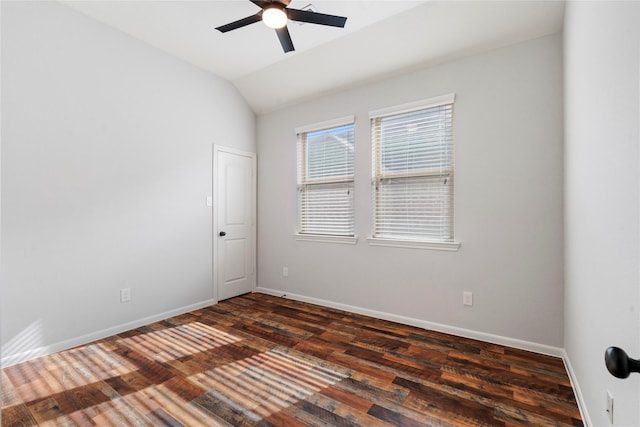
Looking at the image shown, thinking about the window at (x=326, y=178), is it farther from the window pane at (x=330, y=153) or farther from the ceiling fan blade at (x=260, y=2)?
the ceiling fan blade at (x=260, y=2)

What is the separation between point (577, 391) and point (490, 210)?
4.91 ft

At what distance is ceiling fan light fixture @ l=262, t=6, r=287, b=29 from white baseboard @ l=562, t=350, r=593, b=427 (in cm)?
327

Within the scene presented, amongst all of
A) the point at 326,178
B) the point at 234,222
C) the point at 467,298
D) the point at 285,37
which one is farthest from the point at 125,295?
the point at 467,298

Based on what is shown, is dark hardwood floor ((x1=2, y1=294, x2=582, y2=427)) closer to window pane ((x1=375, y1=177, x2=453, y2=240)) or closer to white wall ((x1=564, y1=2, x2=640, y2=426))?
white wall ((x1=564, y1=2, x2=640, y2=426))

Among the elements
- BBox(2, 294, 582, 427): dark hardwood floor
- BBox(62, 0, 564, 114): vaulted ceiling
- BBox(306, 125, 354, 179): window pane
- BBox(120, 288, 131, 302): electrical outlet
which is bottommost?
BBox(2, 294, 582, 427): dark hardwood floor

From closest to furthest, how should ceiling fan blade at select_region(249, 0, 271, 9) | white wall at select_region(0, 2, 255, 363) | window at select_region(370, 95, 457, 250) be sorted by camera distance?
ceiling fan blade at select_region(249, 0, 271, 9)
white wall at select_region(0, 2, 255, 363)
window at select_region(370, 95, 457, 250)

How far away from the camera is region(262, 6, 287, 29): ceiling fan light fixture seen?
92.7 inches

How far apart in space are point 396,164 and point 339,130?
0.93 m

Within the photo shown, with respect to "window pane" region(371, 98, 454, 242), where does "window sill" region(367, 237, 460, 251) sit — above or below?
below

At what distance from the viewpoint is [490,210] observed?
9.80 feet

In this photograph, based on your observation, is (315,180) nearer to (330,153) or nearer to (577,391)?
(330,153)

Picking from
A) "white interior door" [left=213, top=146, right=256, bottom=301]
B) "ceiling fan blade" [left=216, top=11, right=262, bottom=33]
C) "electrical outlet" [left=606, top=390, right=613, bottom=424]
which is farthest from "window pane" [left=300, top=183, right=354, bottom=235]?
"electrical outlet" [left=606, top=390, right=613, bottom=424]

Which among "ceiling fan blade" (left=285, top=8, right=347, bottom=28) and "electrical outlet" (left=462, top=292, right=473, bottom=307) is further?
"electrical outlet" (left=462, top=292, right=473, bottom=307)

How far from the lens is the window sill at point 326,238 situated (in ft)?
12.7
